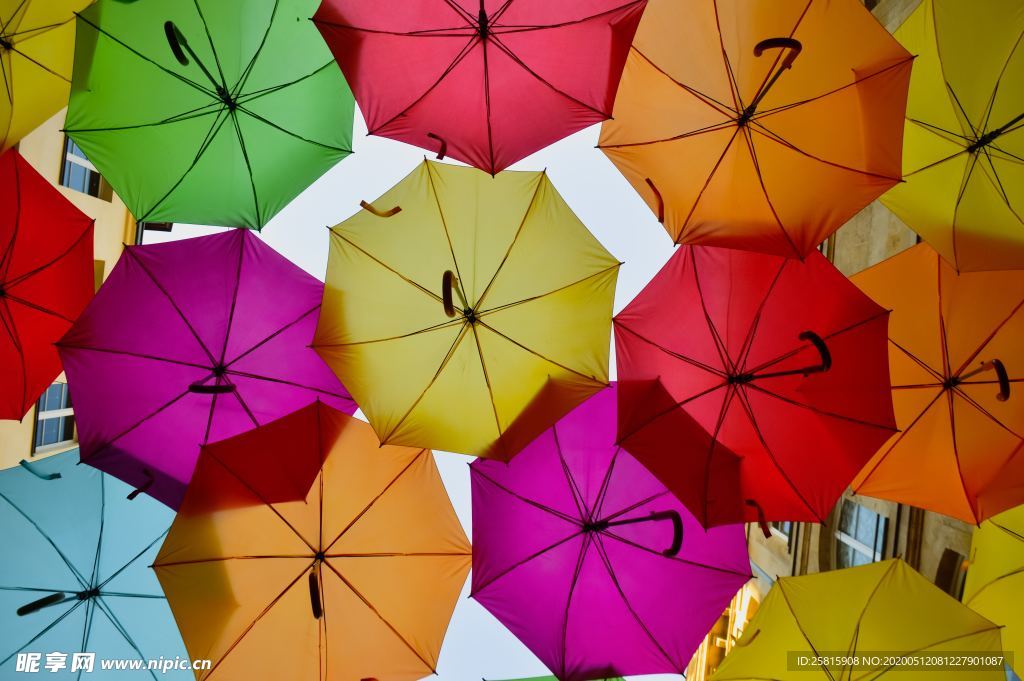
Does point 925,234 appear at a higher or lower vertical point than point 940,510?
higher

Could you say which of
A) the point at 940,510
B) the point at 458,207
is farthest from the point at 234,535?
the point at 940,510

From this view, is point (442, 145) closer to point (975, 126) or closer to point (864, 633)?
point (975, 126)

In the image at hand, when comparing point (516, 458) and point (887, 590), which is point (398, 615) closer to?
point (516, 458)

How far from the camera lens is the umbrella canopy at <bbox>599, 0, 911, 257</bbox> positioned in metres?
6.63

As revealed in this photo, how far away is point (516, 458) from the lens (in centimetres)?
805

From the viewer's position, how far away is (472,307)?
24.8 feet

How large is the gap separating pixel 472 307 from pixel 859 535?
301 inches

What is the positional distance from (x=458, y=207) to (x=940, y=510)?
6.39 metres

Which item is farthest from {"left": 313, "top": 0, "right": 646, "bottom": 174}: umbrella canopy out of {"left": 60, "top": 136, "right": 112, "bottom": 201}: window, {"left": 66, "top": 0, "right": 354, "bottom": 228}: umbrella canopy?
{"left": 60, "top": 136, "right": 112, "bottom": 201}: window

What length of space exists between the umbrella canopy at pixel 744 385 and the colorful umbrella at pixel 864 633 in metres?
0.82

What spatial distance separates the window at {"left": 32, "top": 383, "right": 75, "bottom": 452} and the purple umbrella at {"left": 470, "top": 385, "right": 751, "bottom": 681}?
811cm

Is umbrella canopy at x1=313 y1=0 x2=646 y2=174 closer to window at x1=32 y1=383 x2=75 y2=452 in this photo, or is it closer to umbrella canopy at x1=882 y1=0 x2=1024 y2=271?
umbrella canopy at x1=882 y1=0 x2=1024 y2=271

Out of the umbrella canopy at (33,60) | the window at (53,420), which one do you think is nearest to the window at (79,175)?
the umbrella canopy at (33,60)

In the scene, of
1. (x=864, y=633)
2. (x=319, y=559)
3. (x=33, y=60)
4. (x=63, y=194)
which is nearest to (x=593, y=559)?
(x=864, y=633)
